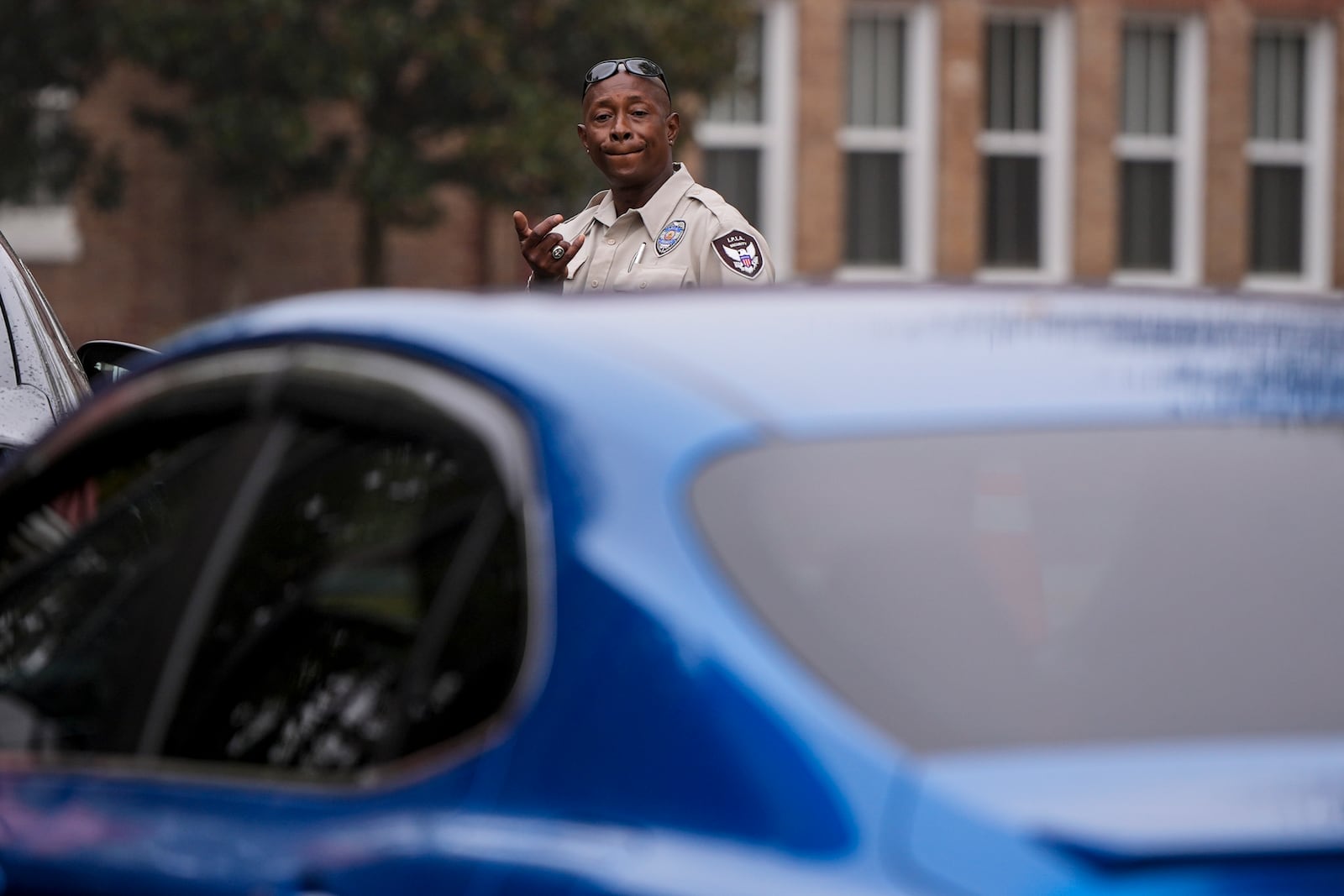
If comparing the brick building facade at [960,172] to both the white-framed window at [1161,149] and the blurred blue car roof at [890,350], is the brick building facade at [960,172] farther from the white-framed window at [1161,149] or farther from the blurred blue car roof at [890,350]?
the blurred blue car roof at [890,350]

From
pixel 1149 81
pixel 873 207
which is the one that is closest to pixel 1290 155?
pixel 1149 81

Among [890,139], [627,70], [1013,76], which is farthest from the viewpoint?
[1013,76]

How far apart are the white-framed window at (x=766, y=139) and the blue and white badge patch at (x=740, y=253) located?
17940 mm

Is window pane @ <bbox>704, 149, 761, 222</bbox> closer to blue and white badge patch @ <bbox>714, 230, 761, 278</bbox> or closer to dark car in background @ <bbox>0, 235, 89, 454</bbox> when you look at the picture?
dark car in background @ <bbox>0, 235, 89, 454</bbox>

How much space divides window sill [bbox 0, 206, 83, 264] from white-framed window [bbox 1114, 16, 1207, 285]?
32.8 ft

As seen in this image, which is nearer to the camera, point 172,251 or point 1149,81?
point 172,251

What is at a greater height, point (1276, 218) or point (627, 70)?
point (627, 70)

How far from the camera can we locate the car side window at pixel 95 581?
2650mm

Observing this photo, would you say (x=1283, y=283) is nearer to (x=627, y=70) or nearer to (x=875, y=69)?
(x=875, y=69)

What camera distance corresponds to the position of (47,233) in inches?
831

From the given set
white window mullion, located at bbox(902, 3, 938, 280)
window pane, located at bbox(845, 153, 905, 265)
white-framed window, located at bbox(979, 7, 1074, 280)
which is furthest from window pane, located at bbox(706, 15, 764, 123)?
white-framed window, located at bbox(979, 7, 1074, 280)

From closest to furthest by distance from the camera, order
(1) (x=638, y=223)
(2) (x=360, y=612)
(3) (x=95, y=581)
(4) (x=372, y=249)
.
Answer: (2) (x=360, y=612), (3) (x=95, y=581), (1) (x=638, y=223), (4) (x=372, y=249)

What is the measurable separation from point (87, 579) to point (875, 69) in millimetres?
20761

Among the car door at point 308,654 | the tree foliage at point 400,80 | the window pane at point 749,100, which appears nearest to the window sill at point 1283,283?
the window pane at point 749,100
